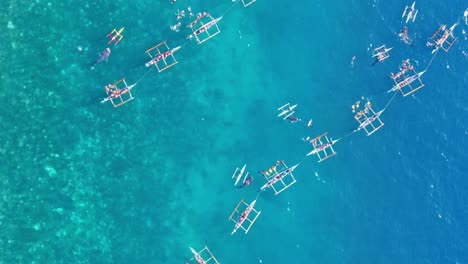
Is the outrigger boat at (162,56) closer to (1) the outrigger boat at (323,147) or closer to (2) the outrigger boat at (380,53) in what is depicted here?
(1) the outrigger boat at (323,147)

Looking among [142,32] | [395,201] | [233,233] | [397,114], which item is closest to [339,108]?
[397,114]

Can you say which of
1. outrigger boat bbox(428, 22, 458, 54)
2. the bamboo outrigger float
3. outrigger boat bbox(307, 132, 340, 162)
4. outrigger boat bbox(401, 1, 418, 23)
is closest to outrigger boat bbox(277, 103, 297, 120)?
outrigger boat bbox(307, 132, 340, 162)

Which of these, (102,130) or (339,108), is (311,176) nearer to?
(339,108)

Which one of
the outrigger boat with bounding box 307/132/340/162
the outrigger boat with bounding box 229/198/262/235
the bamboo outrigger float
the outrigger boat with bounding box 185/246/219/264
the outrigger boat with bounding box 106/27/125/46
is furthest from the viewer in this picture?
the outrigger boat with bounding box 307/132/340/162

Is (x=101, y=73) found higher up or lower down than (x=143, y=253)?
higher up

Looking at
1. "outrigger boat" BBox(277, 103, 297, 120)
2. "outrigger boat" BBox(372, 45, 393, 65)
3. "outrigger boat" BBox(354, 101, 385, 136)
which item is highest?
"outrigger boat" BBox(372, 45, 393, 65)

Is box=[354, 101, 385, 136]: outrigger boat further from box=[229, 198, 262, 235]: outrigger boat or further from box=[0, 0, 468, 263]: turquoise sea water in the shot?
box=[229, 198, 262, 235]: outrigger boat

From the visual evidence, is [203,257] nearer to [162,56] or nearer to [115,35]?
[162,56]

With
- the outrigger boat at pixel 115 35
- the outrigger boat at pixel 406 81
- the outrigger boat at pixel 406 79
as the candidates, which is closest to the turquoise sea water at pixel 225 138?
the outrigger boat at pixel 115 35

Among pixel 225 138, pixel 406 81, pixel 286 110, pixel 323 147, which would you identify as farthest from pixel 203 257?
pixel 406 81
